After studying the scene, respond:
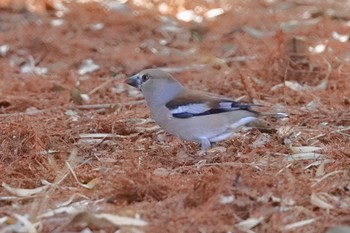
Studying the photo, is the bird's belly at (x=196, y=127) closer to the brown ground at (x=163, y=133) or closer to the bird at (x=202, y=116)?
the bird at (x=202, y=116)

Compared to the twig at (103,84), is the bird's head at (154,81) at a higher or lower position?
higher

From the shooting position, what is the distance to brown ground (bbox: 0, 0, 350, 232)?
13.9 ft

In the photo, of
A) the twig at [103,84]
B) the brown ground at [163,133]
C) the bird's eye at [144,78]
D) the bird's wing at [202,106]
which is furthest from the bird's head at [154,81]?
the twig at [103,84]

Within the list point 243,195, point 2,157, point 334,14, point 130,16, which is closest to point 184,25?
point 130,16

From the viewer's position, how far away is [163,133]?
6266 mm

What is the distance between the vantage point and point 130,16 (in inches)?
440

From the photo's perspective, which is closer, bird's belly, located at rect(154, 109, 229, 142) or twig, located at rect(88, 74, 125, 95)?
bird's belly, located at rect(154, 109, 229, 142)

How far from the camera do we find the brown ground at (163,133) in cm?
423

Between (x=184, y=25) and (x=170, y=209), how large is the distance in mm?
6824

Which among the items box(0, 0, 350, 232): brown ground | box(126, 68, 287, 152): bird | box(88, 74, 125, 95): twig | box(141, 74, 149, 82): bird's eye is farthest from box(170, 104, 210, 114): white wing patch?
box(88, 74, 125, 95): twig

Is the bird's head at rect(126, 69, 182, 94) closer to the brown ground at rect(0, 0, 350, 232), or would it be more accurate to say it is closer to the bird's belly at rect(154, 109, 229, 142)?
the bird's belly at rect(154, 109, 229, 142)

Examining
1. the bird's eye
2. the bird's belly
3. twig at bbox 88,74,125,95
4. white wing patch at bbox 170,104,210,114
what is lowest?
twig at bbox 88,74,125,95

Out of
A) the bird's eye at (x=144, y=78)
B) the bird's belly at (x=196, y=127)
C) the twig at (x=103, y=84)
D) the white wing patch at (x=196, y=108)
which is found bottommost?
the twig at (x=103, y=84)

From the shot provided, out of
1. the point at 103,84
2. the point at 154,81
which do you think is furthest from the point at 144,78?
the point at 103,84
